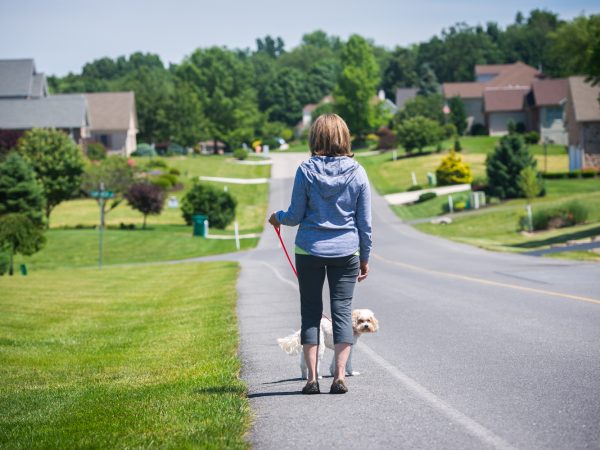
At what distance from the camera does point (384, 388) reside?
26.4 ft

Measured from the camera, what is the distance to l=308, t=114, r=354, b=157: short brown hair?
305 inches

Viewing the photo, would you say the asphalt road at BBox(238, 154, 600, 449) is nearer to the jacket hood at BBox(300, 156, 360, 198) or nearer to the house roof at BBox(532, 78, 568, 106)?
the jacket hood at BBox(300, 156, 360, 198)

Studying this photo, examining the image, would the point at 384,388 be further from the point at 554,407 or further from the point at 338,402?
the point at 554,407

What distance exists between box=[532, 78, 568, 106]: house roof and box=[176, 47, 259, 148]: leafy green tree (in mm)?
40979

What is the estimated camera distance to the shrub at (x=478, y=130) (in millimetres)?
105562

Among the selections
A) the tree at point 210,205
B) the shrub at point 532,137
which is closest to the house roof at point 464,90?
the shrub at point 532,137

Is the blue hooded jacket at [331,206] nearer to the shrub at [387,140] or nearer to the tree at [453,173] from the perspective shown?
the tree at [453,173]

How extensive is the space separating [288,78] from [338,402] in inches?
6224

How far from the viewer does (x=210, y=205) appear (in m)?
58.6

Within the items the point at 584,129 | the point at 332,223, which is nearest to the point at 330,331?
the point at 332,223

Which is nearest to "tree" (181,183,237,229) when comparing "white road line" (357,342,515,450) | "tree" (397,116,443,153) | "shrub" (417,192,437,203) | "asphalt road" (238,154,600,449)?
"shrub" (417,192,437,203)

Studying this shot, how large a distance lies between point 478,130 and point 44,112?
4664cm

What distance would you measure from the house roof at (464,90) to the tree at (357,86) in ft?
29.0

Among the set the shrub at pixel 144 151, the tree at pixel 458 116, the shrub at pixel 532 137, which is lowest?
the shrub at pixel 532 137
